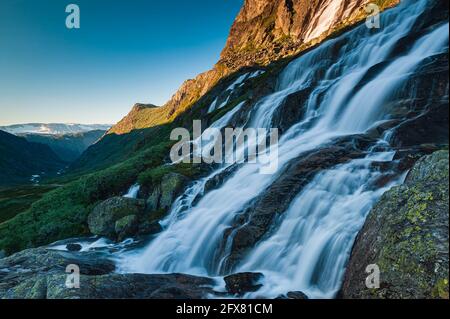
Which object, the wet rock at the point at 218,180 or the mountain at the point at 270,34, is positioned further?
the mountain at the point at 270,34

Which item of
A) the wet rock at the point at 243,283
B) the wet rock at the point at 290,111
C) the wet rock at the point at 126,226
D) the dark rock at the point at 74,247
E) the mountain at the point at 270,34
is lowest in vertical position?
the dark rock at the point at 74,247

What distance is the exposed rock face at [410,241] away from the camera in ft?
23.2

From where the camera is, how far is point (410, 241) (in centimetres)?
766

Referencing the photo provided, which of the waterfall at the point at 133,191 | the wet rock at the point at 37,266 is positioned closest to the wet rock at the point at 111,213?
the waterfall at the point at 133,191

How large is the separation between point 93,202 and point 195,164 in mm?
12143

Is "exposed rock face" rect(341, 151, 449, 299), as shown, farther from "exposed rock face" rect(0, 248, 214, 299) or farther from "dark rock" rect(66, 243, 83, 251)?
"dark rock" rect(66, 243, 83, 251)

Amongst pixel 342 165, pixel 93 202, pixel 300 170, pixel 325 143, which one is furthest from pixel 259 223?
pixel 93 202

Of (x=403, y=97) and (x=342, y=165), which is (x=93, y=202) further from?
(x=403, y=97)

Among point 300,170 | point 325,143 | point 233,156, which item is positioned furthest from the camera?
point 233,156

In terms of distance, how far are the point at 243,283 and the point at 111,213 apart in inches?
674

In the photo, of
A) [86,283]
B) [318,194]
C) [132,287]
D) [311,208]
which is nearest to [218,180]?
[318,194]

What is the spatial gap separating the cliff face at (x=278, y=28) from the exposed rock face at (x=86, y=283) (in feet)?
154

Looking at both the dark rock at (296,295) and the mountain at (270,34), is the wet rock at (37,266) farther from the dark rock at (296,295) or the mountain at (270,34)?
the mountain at (270,34)

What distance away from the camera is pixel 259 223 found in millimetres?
15227
